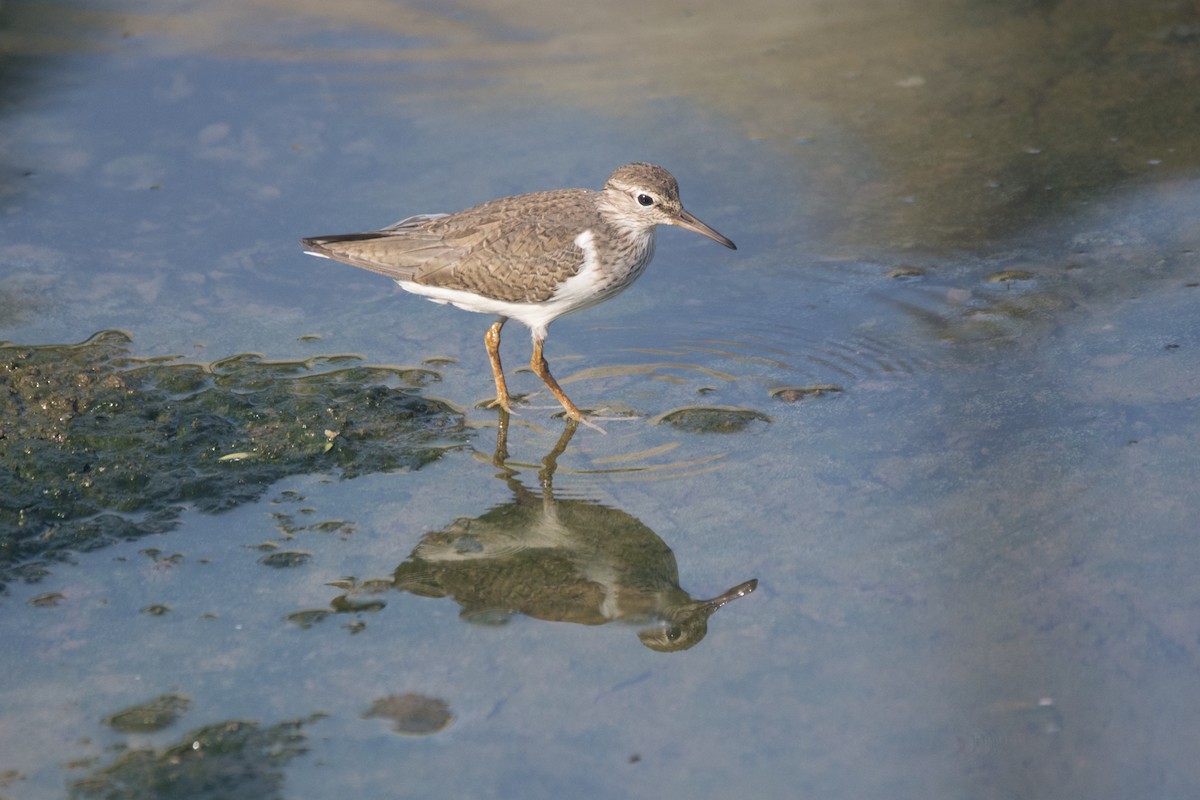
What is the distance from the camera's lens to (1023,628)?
420cm

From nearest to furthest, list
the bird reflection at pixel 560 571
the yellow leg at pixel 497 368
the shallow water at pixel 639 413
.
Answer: the shallow water at pixel 639 413 < the bird reflection at pixel 560 571 < the yellow leg at pixel 497 368

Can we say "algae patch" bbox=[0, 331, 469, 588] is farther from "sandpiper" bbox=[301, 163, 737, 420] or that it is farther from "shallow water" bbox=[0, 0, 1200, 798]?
"sandpiper" bbox=[301, 163, 737, 420]

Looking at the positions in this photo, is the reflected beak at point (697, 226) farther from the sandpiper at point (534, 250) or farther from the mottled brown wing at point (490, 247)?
the mottled brown wing at point (490, 247)

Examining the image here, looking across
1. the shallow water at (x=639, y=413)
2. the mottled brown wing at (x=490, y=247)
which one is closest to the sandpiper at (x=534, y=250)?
the mottled brown wing at (x=490, y=247)

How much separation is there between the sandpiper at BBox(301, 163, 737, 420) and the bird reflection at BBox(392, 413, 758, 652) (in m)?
0.82

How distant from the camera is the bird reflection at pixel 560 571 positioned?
4414 mm

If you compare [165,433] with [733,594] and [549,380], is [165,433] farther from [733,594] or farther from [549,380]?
[733,594]

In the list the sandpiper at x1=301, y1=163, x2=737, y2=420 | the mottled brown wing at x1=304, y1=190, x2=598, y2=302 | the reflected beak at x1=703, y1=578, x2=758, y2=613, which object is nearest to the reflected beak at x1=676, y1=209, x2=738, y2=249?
the sandpiper at x1=301, y1=163, x2=737, y2=420

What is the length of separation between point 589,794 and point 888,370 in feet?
9.25

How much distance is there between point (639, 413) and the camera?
568 cm

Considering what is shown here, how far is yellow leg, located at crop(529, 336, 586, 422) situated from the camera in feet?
18.6

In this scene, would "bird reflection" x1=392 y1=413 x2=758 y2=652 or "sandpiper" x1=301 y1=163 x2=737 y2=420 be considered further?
"sandpiper" x1=301 y1=163 x2=737 y2=420

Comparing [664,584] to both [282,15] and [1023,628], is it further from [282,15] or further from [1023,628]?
[282,15]

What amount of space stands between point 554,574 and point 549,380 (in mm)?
1328
